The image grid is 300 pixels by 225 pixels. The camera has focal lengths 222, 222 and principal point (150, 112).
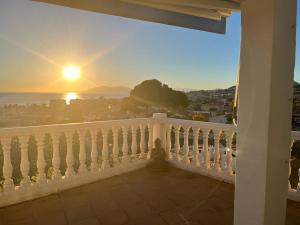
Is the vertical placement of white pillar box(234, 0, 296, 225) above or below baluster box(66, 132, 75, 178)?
above

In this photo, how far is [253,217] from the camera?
132 cm

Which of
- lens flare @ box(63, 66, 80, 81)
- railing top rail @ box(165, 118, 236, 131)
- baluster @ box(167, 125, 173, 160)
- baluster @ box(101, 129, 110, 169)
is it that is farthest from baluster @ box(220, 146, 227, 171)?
lens flare @ box(63, 66, 80, 81)

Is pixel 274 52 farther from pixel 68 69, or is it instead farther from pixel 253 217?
pixel 68 69

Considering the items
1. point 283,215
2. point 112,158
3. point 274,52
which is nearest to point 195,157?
point 112,158

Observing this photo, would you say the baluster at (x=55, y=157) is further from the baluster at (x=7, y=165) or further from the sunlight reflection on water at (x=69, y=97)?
the sunlight reflection on water at (x=69, y=97)

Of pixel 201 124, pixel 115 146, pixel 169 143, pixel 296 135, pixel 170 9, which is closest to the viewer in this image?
pixel 170 9

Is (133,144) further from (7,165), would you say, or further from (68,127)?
(7,165)

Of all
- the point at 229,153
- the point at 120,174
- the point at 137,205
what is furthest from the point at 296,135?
the point at 120,174

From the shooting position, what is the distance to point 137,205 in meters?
2.73

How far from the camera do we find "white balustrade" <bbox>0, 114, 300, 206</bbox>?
2.80m

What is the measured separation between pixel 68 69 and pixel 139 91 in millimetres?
3816

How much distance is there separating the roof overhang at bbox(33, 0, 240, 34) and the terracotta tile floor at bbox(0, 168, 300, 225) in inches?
78.0

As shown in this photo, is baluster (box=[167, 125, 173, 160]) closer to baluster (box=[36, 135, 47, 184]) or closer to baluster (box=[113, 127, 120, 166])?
baluster (box=[113, 127, 120, 166])

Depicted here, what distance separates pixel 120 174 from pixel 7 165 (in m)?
1.73
